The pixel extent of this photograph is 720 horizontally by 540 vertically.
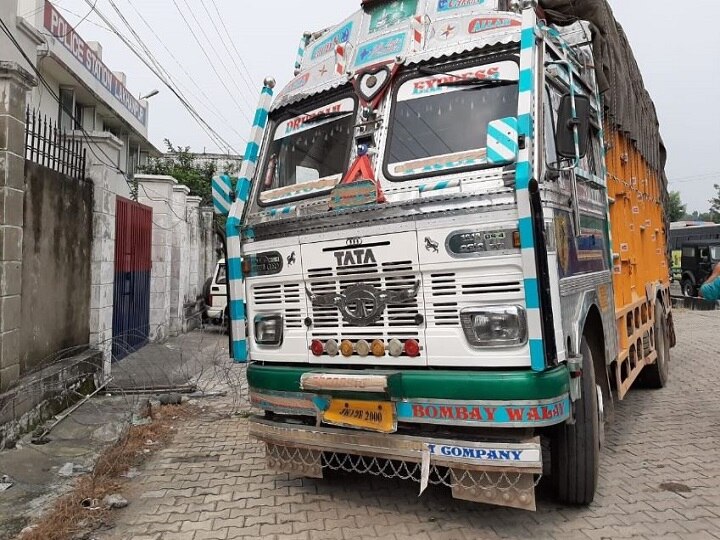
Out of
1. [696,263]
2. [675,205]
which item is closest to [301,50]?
[696,263]

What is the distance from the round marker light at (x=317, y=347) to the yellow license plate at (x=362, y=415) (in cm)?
32

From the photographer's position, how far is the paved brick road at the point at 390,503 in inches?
132

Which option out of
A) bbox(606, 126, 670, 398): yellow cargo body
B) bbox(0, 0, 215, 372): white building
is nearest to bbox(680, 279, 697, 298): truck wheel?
bbox(606, 126, 670, 398): yellow cargo body

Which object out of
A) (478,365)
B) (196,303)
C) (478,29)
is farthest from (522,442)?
(196,303)

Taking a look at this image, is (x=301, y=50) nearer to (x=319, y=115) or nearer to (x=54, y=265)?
(x=319, y=115)

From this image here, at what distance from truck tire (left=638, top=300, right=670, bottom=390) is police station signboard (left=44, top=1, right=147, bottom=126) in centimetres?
1515

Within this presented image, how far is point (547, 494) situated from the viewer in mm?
3760

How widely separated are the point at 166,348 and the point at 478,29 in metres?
8.22

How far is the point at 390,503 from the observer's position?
377 cm

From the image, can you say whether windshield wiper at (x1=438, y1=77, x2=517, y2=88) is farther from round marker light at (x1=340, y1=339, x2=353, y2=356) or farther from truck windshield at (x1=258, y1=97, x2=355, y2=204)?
round marker light at (x1=340, y1=339, x2=353, y2=356)

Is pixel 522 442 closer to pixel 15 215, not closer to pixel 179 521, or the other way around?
pixel 179 521

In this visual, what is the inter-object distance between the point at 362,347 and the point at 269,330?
784mm

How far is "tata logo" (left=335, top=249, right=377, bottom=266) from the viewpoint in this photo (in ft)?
10.8

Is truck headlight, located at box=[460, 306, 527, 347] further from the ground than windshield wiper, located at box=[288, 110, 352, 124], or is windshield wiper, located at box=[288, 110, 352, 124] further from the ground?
windshield wiper, located at box=[288, 110, 352, 124]
